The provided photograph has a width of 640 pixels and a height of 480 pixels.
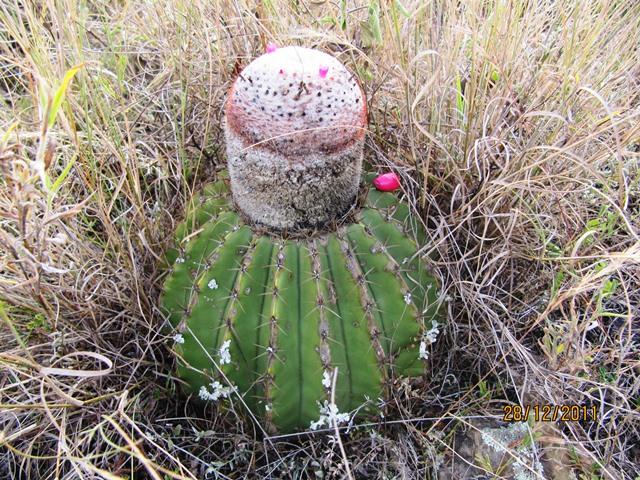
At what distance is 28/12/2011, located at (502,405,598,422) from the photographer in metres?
1.55

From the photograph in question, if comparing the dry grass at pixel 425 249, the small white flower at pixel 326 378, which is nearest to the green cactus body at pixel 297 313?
the small white flower at pixel 326 378

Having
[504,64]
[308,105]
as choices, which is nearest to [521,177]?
[504,64]

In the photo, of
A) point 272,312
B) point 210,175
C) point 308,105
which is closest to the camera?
point 308,105

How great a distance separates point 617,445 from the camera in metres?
1.57

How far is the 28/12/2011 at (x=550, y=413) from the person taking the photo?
1546 millimetres

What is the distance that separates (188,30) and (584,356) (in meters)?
1.58

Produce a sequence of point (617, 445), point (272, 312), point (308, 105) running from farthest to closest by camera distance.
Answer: point (617, 445)
point (272, 312)
point (308, 105)

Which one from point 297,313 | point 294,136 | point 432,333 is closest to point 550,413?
point 432,333

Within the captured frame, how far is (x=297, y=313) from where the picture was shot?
4.85ft

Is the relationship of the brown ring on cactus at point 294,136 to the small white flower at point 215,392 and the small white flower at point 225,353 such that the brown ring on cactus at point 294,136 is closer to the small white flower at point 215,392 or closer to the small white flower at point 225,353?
the small white flower at point 225,353

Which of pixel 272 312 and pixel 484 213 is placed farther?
pixel 484 213

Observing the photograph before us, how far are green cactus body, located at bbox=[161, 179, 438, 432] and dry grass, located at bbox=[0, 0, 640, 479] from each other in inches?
4.3

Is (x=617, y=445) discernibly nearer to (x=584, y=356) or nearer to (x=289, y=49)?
(x=584, y=356)

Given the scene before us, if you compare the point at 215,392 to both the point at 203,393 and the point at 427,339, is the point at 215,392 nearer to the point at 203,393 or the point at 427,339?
the point at 203,393
